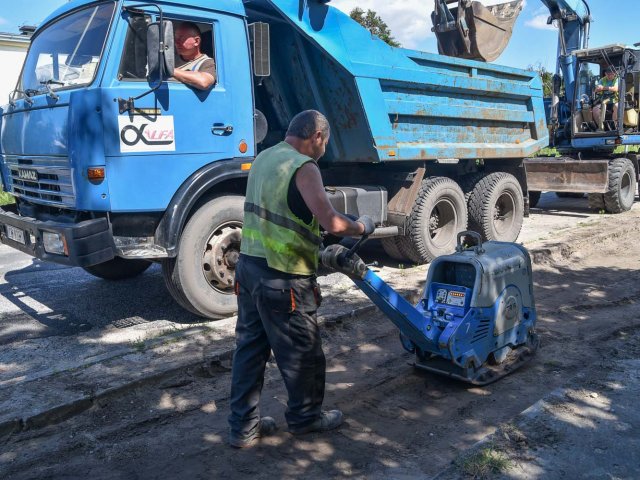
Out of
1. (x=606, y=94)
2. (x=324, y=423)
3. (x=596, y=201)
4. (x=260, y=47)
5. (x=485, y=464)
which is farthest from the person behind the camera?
(x=606, y=94)

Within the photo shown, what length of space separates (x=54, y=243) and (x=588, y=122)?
34.7 ft

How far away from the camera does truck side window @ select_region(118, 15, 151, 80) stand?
457 cm

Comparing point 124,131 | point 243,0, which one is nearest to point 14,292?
point 124,131

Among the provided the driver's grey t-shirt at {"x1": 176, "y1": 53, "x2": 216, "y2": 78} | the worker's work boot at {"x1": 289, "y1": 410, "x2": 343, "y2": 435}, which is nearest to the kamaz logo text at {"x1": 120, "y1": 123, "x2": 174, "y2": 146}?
the driver's grey t-shirt at {"x1": 176, "y1": 53, "x2": 216, "y2": 78}

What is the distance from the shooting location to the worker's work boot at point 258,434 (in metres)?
3.21

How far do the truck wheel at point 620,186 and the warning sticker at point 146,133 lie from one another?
8.81 meters

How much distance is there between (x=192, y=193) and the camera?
15.7 ft

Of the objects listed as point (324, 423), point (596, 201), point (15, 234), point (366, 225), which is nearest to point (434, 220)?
point (366, 225)

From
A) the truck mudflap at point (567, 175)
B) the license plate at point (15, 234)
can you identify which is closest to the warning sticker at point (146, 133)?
the license plate at point (15, 234)

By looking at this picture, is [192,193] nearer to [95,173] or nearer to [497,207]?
[95,173]

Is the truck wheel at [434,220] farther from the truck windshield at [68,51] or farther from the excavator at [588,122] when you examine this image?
the excavator at [588,122]

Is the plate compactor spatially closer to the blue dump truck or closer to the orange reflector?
the blue dump truck

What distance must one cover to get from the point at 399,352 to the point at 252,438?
5.59ft

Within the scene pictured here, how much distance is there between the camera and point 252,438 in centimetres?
323
